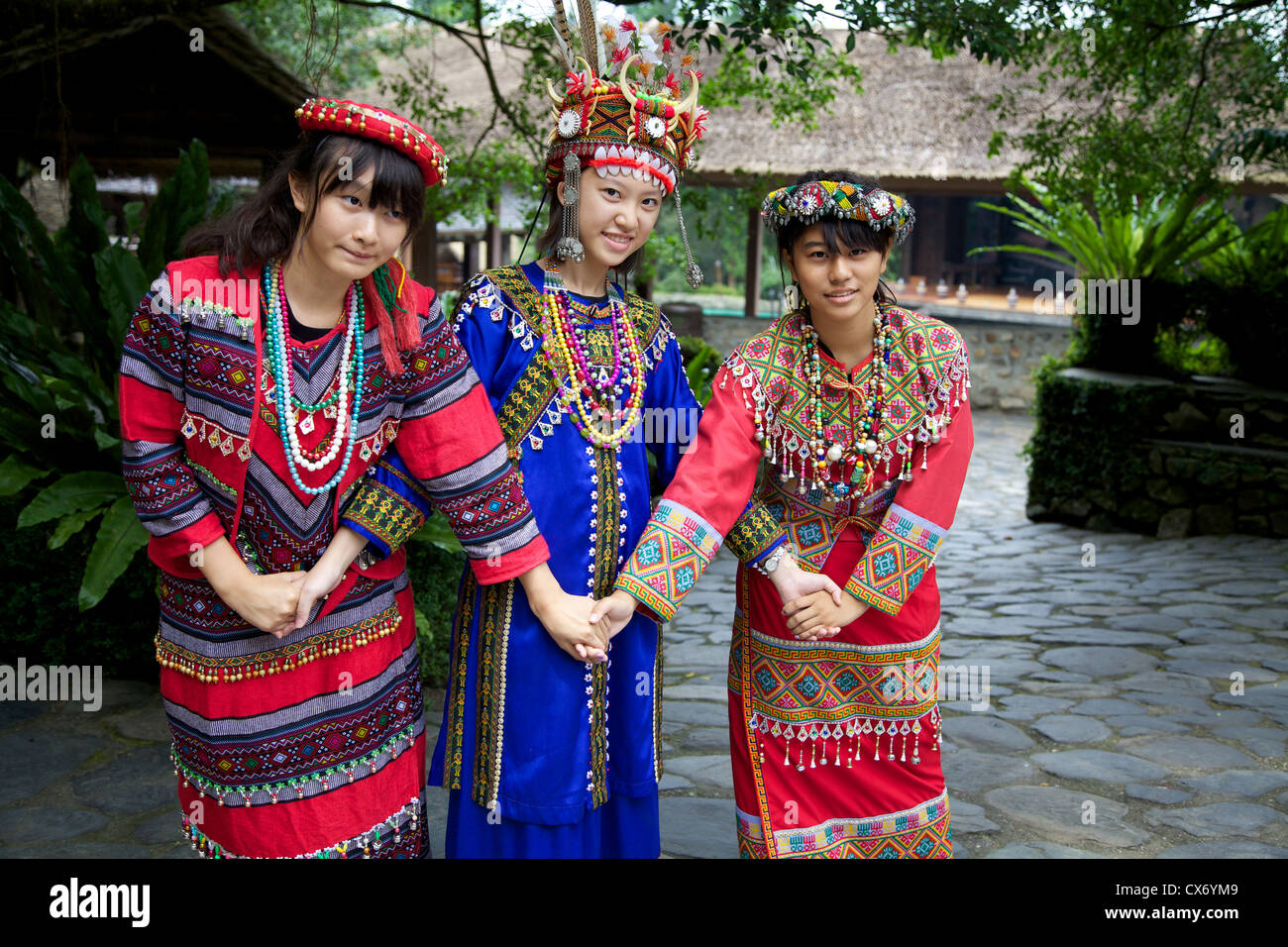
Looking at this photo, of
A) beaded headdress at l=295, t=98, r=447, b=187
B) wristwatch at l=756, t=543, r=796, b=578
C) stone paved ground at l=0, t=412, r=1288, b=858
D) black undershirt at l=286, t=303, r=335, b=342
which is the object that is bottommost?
stone paved ground at l=0, t=412, r=1288, b=858

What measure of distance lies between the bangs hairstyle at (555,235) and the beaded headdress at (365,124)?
0.48 metres

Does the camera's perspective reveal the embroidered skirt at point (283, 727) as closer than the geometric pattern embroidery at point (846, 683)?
Yes

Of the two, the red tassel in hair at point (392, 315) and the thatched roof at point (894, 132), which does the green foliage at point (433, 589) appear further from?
the thatched roof at point (894, 132)

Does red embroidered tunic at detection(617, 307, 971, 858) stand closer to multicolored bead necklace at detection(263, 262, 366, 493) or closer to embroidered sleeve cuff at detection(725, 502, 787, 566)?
embroidered sleeve cuff at detection(725, 502, 787, 566)

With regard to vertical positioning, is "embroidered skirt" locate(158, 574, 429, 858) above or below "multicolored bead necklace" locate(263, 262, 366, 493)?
below

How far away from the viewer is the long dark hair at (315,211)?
1.97 m

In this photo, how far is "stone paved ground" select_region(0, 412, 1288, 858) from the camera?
11.0ft

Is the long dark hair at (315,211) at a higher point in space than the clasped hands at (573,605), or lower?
higher

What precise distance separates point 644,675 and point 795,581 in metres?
0.39

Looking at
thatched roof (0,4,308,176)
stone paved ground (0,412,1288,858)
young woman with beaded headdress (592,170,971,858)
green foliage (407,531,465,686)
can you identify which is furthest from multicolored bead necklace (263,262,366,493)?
thatched roof (0,4,308,176)

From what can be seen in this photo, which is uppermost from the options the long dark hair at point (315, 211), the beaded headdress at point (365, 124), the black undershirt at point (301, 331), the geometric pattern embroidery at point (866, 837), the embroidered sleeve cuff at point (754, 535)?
the beaded headdress at point (365, 124)

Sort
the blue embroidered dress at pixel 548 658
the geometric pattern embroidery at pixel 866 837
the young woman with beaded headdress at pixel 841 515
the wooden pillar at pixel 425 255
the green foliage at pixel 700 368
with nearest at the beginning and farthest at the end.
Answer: the blue embroidered dress at pixel 548 658 → the young woman with beaded headdress at pixel 841 515 → the geometric pattern embroidery at pixel 866 837 → the green foliage at pixel 700 368 → the wooden pillar at pixel 425 255

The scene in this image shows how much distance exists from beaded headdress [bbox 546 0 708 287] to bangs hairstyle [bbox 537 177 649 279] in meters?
0.05

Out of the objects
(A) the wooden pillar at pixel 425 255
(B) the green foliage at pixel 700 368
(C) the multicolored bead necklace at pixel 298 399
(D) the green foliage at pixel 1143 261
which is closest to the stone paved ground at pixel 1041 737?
(B) the green foliage at pixel 700 368
